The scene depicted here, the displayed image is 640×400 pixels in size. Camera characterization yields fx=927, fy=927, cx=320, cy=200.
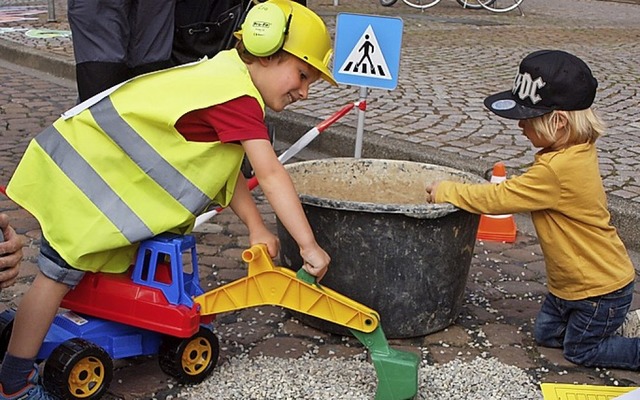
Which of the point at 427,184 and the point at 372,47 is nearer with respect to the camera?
the point at 427,184

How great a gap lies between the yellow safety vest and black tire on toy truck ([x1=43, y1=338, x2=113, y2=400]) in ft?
0.76

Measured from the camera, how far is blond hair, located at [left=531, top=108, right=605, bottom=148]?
3025mm

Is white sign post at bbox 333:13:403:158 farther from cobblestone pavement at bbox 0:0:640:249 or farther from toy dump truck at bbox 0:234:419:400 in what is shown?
toy dump truck at bbox 0:234:419:400

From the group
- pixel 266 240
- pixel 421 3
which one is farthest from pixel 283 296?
pixel 421 3

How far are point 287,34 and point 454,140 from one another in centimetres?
319

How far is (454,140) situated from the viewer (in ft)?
18.7

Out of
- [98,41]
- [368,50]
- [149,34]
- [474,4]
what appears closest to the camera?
[98,41]

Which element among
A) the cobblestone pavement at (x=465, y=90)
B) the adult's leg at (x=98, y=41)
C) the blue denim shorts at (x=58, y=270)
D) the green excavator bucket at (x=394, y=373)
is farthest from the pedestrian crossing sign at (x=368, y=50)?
the blue denim shorts at (x=58, y=270)

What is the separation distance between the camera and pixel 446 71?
812 cm

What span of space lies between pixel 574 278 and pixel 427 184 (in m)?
0.70

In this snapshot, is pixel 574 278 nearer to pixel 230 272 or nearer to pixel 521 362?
pixel 521 362

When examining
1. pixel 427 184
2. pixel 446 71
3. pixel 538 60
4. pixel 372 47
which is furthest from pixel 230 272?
pixel 446 71

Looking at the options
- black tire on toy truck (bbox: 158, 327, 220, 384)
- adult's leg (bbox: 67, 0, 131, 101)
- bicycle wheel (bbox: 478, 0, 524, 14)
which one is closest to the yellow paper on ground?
black tire on toy truck (bbox: 158, 327, 220, 384)

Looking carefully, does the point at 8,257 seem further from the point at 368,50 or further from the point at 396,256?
the point at 368,50
